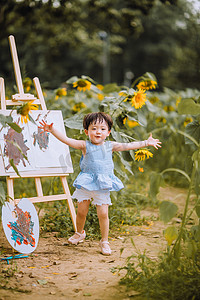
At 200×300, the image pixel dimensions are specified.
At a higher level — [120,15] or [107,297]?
[120,15]

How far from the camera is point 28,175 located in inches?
120

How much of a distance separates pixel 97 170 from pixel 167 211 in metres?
0.86

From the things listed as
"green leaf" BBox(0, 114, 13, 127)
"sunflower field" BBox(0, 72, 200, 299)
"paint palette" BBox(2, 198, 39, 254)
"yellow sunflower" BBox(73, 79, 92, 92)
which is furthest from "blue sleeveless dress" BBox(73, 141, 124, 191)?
"yellow sunflower" BBox(73, 79, 92, 92)

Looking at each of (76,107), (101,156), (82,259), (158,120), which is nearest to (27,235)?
(82,259)

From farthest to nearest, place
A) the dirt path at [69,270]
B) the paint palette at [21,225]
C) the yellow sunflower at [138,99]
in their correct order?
1. the yellow sunflower at [138,99]
2. the paint palette at [21,225]
3. the dirt path at [69,270]

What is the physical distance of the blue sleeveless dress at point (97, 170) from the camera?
2717 millimetres

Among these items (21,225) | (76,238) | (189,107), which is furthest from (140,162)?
(189,107)

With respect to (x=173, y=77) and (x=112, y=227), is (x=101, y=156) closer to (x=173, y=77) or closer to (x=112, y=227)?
(x=112, y=227)

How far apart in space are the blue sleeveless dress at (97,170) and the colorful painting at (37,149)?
42 centimetres

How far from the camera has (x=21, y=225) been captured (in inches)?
106

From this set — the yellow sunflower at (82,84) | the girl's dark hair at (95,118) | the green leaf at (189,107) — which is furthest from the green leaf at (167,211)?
the yellow sunflower at (82,84)

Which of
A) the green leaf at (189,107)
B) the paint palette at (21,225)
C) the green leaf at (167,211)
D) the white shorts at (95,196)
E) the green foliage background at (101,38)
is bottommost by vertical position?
the paint palette at (21,225)

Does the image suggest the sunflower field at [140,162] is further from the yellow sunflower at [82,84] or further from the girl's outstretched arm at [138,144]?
the girl's outstretched arm at [138,144]

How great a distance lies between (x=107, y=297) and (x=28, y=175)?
4.24 ft
